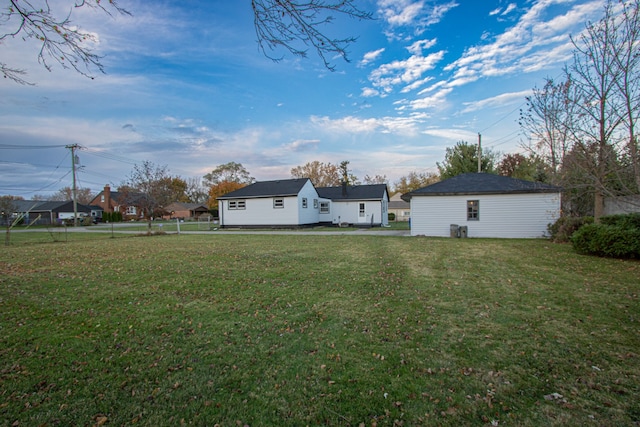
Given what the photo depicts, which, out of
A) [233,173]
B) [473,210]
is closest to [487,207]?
[473,210]

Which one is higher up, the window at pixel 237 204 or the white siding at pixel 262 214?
the window at pixel 237 204

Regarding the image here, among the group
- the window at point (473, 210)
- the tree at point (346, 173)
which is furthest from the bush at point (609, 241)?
the tree at point (346, 173)

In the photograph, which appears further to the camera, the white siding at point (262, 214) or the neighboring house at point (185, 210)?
the neighboring house at point (185, 210)

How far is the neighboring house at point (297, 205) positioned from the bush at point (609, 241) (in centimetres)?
1820

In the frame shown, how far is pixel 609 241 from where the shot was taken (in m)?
9.46

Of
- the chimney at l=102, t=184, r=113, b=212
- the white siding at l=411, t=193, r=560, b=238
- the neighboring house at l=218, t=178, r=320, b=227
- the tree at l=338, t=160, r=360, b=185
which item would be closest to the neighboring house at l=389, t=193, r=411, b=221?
the tree at l=338, t=160, r=360, b=185

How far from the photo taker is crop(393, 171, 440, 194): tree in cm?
5798

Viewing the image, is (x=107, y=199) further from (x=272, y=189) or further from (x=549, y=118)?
(x=549, y=118)

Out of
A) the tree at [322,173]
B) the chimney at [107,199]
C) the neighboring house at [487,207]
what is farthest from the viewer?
the tree at [322,173]

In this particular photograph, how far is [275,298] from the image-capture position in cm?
555

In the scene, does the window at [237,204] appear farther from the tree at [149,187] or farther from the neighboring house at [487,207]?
the neighboring house at [487,207]

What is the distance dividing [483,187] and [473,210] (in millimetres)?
1438

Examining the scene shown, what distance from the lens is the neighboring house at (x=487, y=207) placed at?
1543 centimetres

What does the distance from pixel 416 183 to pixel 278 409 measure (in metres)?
60.7
